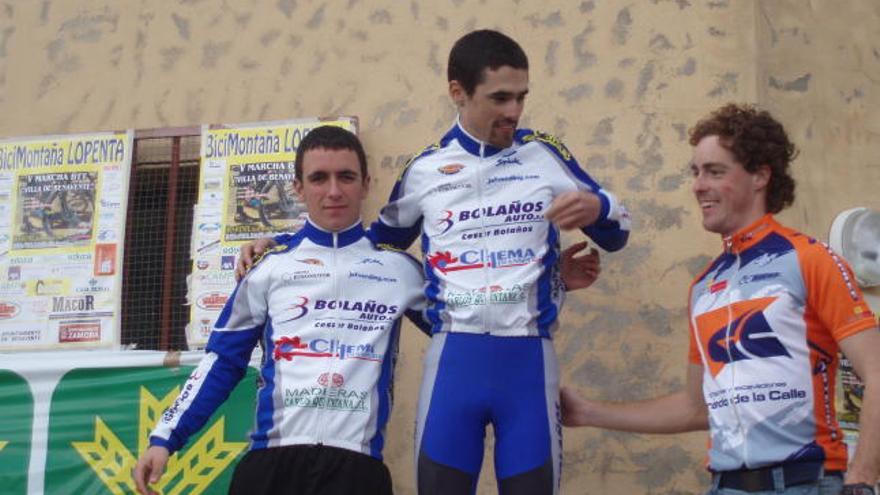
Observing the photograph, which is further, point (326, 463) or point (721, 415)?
point (326, 463)

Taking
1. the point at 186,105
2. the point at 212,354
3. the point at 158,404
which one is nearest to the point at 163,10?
the point at 186,105

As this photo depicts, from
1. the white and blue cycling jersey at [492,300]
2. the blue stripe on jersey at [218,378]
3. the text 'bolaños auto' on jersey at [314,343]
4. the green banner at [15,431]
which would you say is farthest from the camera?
the green banner at [15,431]

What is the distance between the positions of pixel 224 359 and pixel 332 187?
672 mm

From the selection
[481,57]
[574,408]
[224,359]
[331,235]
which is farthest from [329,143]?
[574,408]

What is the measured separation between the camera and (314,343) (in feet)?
12.1

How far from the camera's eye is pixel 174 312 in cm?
583

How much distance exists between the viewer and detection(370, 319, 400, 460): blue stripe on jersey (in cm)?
368

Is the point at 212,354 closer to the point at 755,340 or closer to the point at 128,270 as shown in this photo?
the point at 755,340

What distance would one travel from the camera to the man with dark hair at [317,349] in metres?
3.58

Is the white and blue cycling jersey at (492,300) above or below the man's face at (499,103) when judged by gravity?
below

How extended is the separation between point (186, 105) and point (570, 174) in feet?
9.28

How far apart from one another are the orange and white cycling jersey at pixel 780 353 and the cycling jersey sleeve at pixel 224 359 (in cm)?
148

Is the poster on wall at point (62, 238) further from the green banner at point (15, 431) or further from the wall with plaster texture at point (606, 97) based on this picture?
the green banner at point (15, 431)

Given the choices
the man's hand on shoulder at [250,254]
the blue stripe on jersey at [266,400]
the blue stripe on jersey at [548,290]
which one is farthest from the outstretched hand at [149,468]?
the blue stripe on jersey at [548,290]
